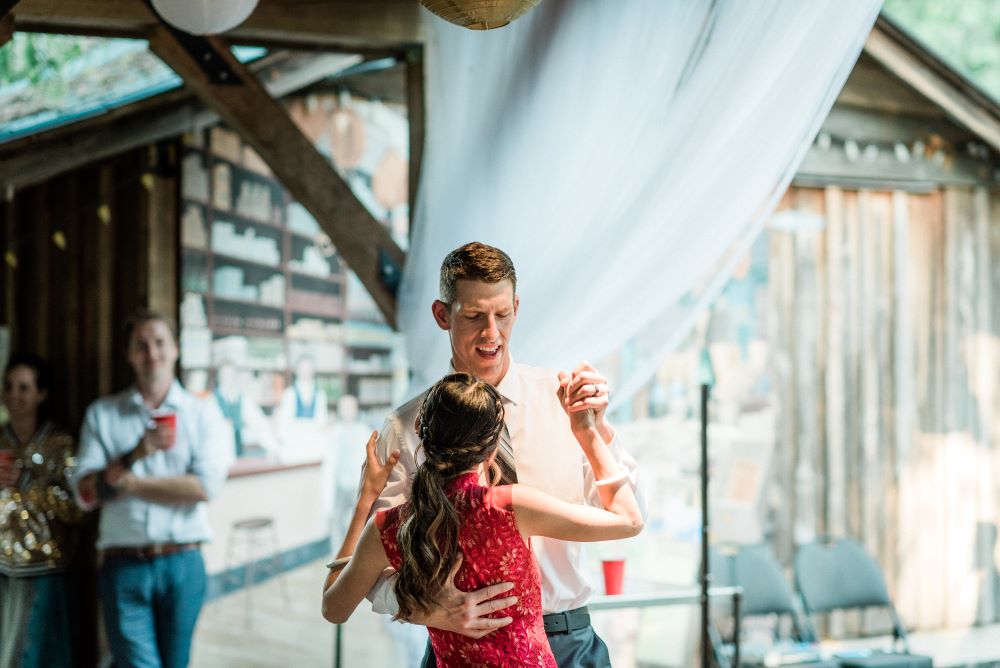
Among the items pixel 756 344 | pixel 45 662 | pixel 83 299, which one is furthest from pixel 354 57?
pixel 45 662

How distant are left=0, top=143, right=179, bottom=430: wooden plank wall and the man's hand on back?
3.12 meters

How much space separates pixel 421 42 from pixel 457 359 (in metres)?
1.93

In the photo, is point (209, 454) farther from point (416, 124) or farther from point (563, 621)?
point (563, 621)

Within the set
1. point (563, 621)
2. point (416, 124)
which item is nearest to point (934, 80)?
point (416, 124)

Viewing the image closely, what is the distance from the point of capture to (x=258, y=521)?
183 inches

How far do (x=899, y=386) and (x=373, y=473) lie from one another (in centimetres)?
419

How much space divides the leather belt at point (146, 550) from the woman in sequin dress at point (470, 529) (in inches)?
84.1

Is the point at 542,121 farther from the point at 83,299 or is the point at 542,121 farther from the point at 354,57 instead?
the point at 83,299

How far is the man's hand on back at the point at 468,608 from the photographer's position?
180cm

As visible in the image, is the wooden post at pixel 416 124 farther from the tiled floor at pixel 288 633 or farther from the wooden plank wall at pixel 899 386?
the wooden plank wall at pixel 899 386

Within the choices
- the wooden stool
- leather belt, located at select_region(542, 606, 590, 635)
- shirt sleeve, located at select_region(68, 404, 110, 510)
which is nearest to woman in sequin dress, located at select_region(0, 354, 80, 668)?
shirt sleeve, located at select_region(68, 404, 110, 510)

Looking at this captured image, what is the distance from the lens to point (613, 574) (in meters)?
3.30

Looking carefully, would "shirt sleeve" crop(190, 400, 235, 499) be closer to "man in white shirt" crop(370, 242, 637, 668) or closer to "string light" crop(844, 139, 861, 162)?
"man in white shirt" crop(370, 242, 637, 668)

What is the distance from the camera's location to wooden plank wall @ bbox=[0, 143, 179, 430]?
4.56 m
